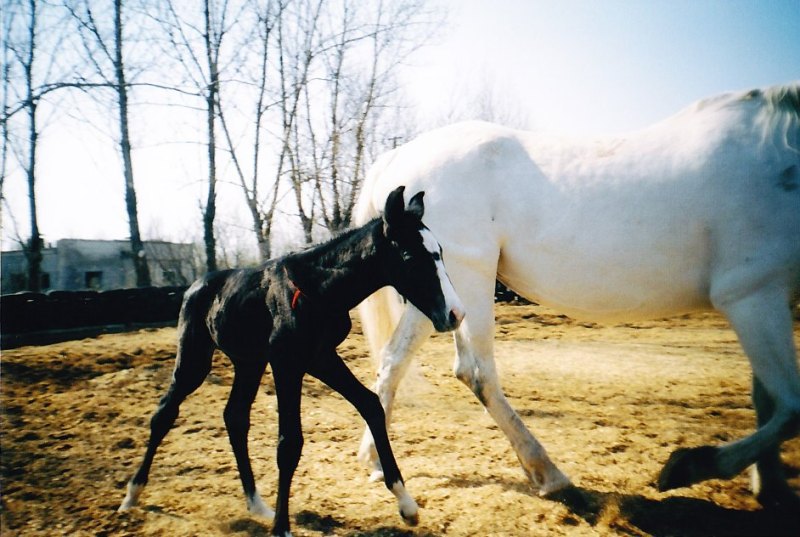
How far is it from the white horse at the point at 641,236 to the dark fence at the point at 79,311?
8.28 meters

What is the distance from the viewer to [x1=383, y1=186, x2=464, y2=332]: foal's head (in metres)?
2.15

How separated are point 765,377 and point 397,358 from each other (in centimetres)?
210

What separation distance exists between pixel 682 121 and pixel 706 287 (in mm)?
1051

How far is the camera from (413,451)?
371cm

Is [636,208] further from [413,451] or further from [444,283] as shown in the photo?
[413,451]

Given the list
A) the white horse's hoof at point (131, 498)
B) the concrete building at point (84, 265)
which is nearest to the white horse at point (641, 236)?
the white horse's hoof at point (131, 498)

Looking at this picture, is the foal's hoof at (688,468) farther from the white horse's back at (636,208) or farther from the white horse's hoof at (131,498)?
the white horse's hoof at (131,498)

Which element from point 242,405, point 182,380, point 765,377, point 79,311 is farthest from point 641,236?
point 79,311

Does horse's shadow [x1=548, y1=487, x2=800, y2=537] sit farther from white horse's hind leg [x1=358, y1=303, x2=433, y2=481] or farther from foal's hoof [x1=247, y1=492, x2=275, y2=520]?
foal's hoof [x1=247, y1=492, x2=275, y2=520]

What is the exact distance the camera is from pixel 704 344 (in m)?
7.91

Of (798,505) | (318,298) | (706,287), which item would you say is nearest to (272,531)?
(318,298)

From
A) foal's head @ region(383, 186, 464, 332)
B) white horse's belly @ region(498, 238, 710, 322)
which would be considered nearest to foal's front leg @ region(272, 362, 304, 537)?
foal's head @ region(383, 186, 464, 332)

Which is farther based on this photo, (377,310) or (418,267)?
(377,310)

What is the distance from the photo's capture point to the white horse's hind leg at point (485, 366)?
3.07 meters
